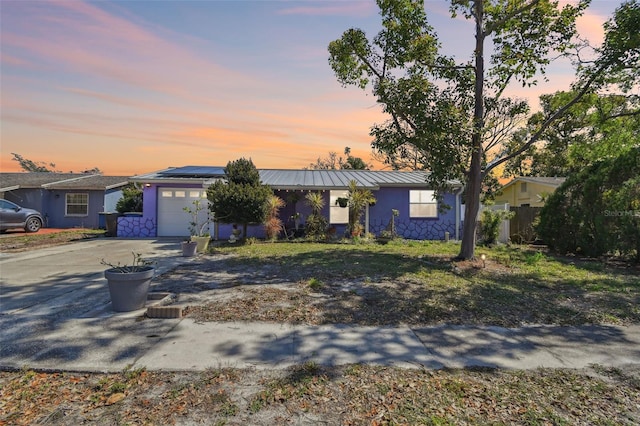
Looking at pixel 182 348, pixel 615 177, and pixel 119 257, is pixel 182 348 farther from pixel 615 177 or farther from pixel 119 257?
pixel 615 177

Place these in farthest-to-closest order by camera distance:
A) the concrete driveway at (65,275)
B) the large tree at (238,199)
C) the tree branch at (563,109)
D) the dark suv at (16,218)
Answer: the dark suv at (16,218), the large tree at (238,199), the tree branch at (563,109), the concrete driveway at (65,275)

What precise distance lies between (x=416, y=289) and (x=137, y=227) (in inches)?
519

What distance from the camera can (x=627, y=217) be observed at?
9633 mm

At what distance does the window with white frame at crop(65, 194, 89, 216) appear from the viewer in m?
20.0

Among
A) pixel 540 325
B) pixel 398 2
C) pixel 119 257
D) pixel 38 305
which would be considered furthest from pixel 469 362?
pixel 119 257

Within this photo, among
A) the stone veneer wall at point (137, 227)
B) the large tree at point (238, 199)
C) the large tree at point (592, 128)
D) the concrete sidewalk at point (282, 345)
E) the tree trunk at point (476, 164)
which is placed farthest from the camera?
the stone veneer wall at point (137, 227)

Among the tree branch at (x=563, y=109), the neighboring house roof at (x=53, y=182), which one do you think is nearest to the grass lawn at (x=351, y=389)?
the tree branch at (x=563, y=109)

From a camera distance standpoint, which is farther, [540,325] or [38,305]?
[38,305]

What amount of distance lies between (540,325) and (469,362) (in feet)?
6.22

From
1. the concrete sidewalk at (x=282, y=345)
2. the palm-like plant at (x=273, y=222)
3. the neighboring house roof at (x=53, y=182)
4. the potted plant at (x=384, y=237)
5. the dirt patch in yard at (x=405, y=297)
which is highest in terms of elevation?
the neighboring house roof at (x=53, y=182)

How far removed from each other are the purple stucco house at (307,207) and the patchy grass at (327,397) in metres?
11.2

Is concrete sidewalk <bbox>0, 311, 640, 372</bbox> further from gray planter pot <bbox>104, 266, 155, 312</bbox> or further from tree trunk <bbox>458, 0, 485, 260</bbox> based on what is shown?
tree trunk <bbox>458, 0, 485, 260</bbox>

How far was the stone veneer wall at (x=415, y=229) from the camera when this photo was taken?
15.4 meters

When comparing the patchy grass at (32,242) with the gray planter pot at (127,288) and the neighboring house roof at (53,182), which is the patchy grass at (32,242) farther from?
the gray planter pot at (127,288)
